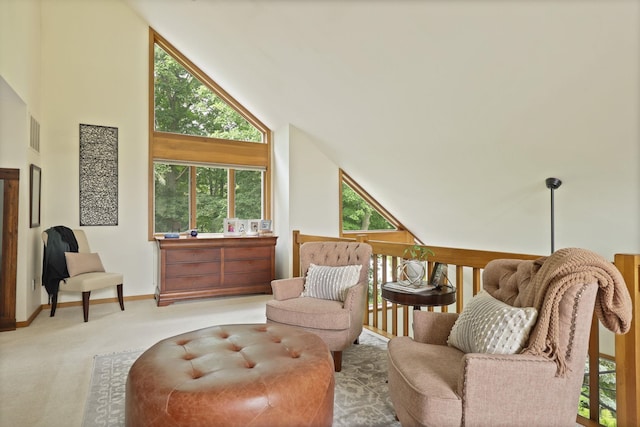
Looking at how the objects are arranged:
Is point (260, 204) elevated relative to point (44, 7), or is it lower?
lower

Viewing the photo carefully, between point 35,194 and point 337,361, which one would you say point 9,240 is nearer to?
point 35,194

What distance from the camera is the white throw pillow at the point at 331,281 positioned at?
112 inches

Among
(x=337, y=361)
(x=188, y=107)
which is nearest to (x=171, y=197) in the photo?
(x=188, y=107)

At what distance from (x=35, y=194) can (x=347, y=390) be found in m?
3.98

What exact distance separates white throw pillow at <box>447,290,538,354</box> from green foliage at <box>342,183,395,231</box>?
3781mm

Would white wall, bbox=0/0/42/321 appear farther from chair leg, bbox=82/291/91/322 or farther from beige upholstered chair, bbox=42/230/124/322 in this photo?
chair leg, bbox=82/291/91/322

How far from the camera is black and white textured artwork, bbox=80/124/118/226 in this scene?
4523 millimetres

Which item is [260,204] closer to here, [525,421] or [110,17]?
[110,17]

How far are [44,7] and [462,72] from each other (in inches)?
195

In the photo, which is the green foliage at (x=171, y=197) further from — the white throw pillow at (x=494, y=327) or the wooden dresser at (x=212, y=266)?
the white throw pillow at (x=494, y=327)

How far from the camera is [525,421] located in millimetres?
1355

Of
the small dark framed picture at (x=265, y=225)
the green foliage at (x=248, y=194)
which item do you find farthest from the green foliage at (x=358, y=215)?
the green foliage at (x=248, y=194)

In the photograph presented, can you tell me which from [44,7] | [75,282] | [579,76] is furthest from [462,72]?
[44,7]

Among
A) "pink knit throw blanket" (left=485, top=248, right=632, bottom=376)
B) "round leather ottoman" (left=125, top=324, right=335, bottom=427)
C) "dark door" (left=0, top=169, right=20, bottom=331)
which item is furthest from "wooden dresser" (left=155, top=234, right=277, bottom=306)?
"pink knit throw blanket" (left=485, top=248, right=632, bottom=376)
